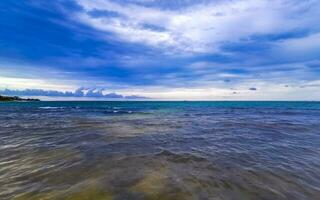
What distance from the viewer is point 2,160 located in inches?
249

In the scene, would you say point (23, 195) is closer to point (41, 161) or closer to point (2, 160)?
point (41, 161)

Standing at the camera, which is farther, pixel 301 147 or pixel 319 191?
pixel 301 147

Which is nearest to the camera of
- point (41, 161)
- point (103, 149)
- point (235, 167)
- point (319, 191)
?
point (319, 191)

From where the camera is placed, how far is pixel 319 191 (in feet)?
14.1

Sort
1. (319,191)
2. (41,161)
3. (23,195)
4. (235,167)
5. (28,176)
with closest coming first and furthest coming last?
1. (23,195)
2. (319,191)
3. (28,176)
4. (235,167)
5. (41,161)

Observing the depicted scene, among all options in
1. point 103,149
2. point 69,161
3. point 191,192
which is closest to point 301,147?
point 191,192

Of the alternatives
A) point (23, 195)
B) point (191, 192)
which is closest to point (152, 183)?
point (191, 192)

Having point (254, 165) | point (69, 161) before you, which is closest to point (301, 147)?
point (254, 165)

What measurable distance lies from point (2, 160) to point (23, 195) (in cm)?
333

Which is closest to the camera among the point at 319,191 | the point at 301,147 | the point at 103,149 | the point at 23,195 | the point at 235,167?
the point at 23,195

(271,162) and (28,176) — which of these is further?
(271,162)

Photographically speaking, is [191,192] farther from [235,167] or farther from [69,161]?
[69,161]

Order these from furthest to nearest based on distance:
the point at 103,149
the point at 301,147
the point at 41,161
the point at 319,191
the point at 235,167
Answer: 1. the point at 301,147
2. the point at 103,149
3. the point at 41,161
4. the point at 235,167
5. the point at 319,191

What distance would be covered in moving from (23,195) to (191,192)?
3.20 m
